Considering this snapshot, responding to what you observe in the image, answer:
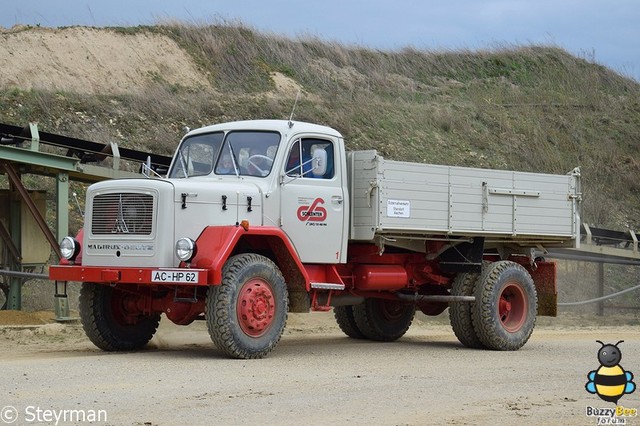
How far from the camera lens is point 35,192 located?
19.2 m

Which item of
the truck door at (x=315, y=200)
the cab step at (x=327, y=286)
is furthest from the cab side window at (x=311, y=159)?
the cab step at (x=327, y=286)

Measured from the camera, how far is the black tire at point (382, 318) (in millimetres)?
17031

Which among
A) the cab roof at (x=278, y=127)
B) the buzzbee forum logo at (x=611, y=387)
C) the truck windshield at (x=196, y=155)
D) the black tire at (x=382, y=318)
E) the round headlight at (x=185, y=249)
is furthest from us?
the black tire at (x=382, y=318)

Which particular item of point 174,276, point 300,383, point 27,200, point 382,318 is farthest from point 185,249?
point 27,200

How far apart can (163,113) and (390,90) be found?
13234 millimetres

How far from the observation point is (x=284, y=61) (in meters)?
41.6

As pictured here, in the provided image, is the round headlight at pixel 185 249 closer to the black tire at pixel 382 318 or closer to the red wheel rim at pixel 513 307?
the black tire at pixel 382 318

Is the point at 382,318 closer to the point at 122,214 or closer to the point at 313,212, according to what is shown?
the point at 313,212

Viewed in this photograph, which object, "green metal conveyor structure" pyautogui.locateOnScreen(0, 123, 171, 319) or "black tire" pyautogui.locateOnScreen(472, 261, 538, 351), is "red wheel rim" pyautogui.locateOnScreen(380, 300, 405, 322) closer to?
"black tire" pyautogui.locateOnScreen(472, 261, 538, 351)

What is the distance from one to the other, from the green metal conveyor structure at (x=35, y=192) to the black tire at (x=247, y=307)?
4723 mm

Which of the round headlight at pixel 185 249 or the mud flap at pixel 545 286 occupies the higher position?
the round headlight at pixel 185 249

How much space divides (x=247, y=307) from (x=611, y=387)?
4.44 metres

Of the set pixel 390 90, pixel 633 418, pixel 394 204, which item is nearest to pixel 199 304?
pixel 394 204

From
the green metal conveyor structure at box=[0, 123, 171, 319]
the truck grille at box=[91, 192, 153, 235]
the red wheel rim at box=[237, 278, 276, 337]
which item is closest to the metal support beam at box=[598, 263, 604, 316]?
the green metal conveyor structure at box=[0, 123, 171, 319]
